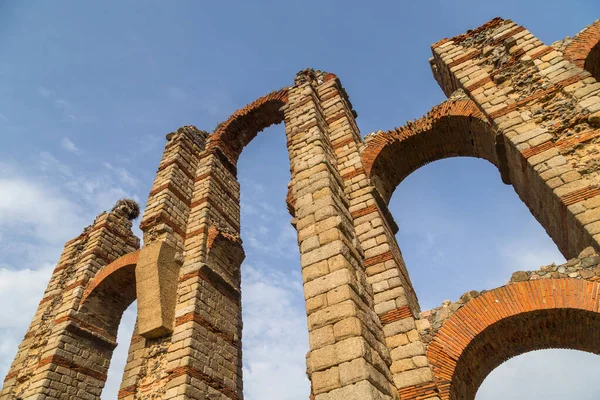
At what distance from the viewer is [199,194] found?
9.98 meters

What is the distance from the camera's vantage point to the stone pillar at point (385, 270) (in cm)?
437

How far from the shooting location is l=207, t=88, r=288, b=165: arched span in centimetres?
1127

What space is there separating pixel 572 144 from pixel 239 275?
7024mm

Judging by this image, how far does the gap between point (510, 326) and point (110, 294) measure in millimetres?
8925

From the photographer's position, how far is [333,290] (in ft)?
14.3

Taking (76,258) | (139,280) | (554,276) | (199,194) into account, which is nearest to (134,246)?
(76,258)

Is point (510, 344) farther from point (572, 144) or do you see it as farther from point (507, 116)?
point (507, 116)

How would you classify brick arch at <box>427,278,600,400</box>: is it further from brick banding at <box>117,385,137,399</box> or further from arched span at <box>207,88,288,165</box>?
arched span at <box>207,88,288,165</box>

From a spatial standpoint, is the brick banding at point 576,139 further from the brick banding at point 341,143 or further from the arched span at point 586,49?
the brick banding at point 341,143

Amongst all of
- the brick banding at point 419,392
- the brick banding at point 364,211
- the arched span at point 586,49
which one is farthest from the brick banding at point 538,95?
the brick banding at point 419,392

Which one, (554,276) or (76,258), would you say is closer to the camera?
(554,276)

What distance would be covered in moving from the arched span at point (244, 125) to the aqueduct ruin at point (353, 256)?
7cm

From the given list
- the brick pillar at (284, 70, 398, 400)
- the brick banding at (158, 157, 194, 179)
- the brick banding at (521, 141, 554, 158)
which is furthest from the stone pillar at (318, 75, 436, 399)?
the brick banding at (158, 157, 194, 179)

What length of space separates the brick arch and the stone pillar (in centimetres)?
23
